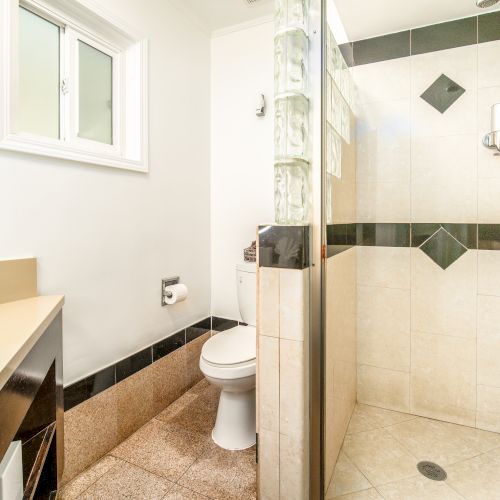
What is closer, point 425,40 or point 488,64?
point 488,64

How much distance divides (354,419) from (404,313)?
670mm

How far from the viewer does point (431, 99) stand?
1.86 meters

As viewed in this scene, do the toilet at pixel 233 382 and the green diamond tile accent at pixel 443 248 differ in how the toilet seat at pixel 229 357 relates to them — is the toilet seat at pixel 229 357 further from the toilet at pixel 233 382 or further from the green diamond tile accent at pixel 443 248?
the green diamond tile accent at pixel 443 248

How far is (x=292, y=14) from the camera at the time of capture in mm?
1146

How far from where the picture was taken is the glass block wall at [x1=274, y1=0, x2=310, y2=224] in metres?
1.15

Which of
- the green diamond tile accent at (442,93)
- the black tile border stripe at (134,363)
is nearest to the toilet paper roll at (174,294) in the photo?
the black tile border stripe at (134,363)

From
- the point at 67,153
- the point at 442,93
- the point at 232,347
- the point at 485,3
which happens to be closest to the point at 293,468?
the point at 232,347

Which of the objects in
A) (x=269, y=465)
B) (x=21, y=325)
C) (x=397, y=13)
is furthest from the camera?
(x=397, y=13)

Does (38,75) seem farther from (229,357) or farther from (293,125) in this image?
(229,357)

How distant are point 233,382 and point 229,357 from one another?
0.12 meters

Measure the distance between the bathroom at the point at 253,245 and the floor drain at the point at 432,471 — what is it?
0.02 metres

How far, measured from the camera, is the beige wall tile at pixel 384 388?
199 cm

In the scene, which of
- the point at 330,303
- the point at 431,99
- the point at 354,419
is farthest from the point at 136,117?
the point at 354,419

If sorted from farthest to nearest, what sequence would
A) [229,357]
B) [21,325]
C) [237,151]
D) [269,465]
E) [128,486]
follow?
[237,151]
[229,357]
[128,486]
[269,465]
[21,325]
